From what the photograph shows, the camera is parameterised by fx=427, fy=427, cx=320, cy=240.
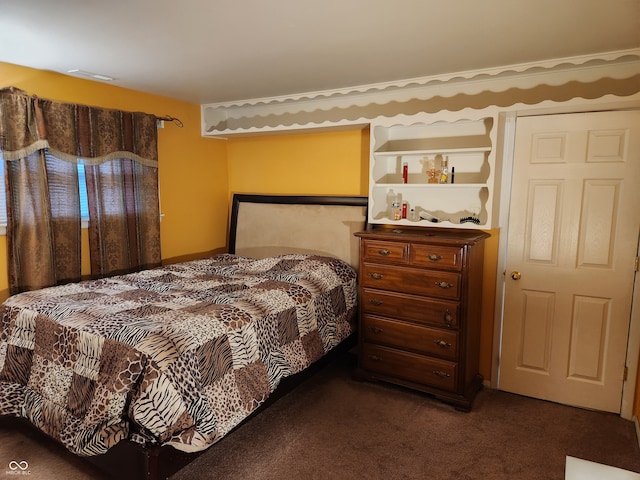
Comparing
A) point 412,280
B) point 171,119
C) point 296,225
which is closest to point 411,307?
point 412,280

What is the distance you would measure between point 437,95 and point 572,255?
4.80ft

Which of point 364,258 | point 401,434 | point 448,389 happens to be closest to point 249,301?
point 364,258

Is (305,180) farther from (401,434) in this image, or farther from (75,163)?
(401,434)

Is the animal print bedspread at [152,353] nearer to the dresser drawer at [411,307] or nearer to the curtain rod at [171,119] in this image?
the dresser drawer at [411,307]

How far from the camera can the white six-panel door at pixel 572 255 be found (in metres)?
2.67

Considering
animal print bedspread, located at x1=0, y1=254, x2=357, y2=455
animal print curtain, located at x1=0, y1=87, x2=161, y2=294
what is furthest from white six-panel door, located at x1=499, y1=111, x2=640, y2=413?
animal print curtain, located at x1=0, y1=87, x2=161, y2=294

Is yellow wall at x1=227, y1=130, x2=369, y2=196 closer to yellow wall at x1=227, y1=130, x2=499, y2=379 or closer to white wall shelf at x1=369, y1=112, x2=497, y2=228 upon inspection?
yellow wall at x1=227, y1=130, x2=499, y2=379

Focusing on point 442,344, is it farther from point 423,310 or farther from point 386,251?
point 386,251

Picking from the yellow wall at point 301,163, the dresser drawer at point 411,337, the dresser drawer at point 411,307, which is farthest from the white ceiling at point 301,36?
the dresser drawer at point 411,337

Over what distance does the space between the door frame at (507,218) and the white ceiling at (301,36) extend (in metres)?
0.29

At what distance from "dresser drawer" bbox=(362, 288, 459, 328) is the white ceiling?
1541 millimetres

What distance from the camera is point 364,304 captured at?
124 inches

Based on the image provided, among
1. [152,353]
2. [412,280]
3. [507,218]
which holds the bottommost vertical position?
[152,353]

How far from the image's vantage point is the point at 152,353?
6.03ft
